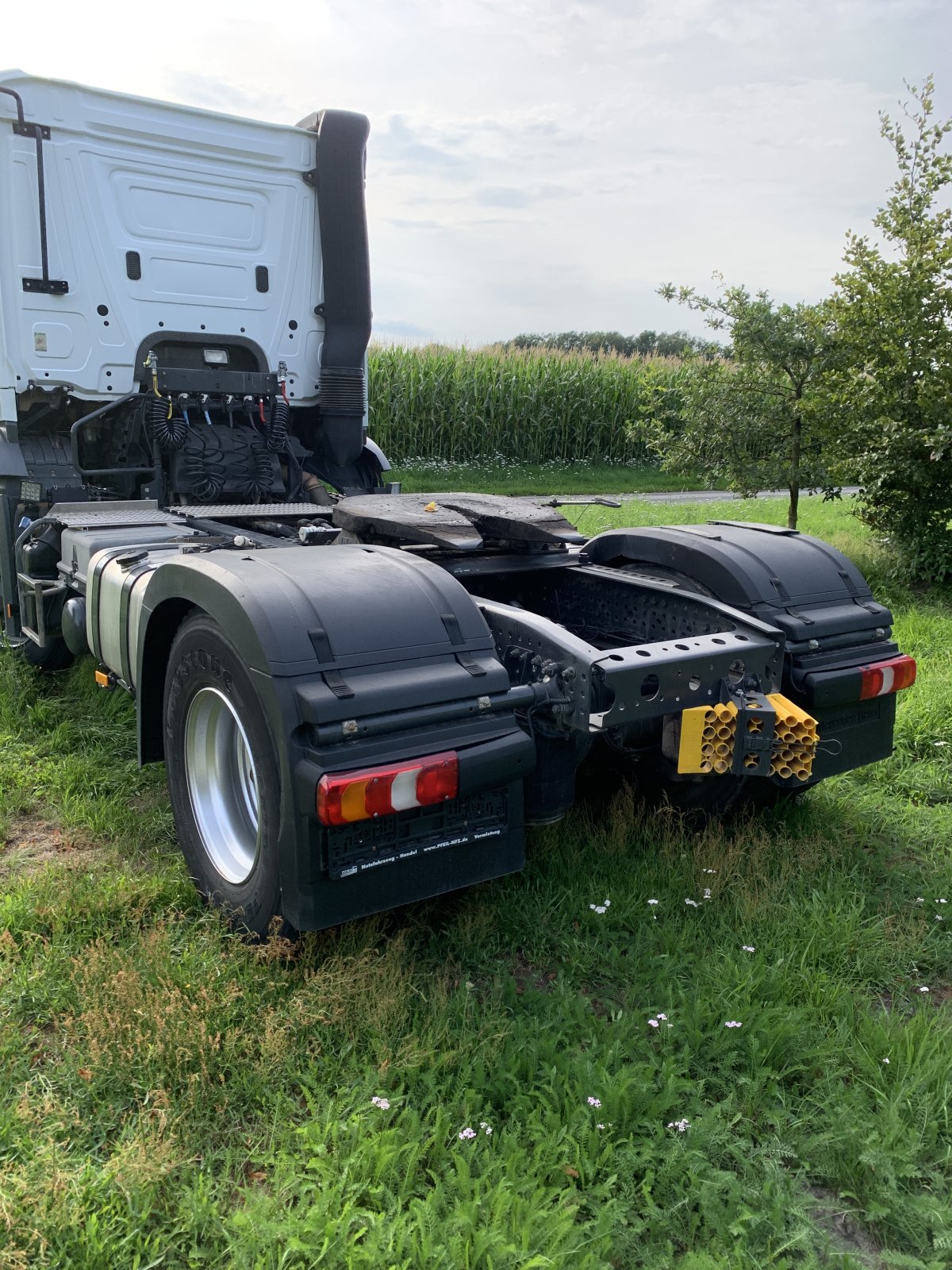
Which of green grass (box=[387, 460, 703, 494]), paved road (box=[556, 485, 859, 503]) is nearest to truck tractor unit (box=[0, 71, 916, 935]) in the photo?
paved road (box=[556, 485, 859, 503])

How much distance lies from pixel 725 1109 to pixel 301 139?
5554 mm

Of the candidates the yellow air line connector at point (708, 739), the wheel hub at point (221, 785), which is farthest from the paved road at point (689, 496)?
the wheel hub at point (221, 785)

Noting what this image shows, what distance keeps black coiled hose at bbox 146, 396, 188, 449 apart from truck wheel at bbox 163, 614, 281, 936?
8.46 ft

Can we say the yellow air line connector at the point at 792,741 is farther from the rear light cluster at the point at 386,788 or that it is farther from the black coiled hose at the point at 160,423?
the black coiled hose at the point at 160,423

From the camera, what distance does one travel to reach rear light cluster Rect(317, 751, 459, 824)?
2.43 m

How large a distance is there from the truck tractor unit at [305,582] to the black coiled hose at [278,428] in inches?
0.7

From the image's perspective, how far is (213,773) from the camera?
130 inches

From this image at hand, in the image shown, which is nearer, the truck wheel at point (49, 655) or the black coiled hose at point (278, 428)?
the truck wheel at point (49, 655)

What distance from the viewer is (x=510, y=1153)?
86.8 inches

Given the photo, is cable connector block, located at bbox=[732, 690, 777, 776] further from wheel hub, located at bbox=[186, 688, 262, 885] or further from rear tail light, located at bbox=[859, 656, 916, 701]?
wheel hub, located at bbox=[186, 688, 262, 885]

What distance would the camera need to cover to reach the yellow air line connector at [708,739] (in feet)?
10.0

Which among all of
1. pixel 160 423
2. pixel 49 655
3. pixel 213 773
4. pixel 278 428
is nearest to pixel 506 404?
pixel 278 428

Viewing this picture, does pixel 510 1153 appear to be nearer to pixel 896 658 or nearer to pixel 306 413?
pixel 896 658

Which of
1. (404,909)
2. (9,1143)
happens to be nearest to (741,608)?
(404,909)
